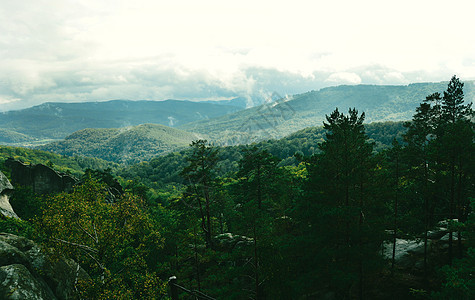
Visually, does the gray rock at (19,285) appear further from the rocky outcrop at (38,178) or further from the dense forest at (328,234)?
the rocky outcrop at (38,178)

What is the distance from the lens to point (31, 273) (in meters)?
16.7

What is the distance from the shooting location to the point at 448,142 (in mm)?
21359

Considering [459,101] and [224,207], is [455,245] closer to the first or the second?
[459,101]

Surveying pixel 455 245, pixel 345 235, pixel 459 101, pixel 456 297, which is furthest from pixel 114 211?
pixel 459 101

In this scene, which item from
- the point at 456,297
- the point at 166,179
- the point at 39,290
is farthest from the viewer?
the point at 166,179

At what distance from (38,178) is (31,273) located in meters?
50.0

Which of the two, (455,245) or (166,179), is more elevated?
(455,245)

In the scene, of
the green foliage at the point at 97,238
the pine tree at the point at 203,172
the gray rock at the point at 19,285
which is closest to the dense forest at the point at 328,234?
the green foliage at the point at 97,238

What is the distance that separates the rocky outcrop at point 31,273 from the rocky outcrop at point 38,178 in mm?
45063

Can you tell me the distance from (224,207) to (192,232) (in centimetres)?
1844

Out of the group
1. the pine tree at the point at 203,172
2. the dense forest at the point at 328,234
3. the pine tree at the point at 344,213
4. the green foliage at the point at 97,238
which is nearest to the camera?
the green foliage at the point at 97,238

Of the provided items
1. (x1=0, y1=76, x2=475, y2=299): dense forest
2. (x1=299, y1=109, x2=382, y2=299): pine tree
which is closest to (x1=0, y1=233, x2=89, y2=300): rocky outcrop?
(x1=0, y1=76, x2=475, y2=299): dense forest

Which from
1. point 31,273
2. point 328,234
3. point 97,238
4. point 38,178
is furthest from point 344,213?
point 38,178

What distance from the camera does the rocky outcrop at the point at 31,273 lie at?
14.7 m
